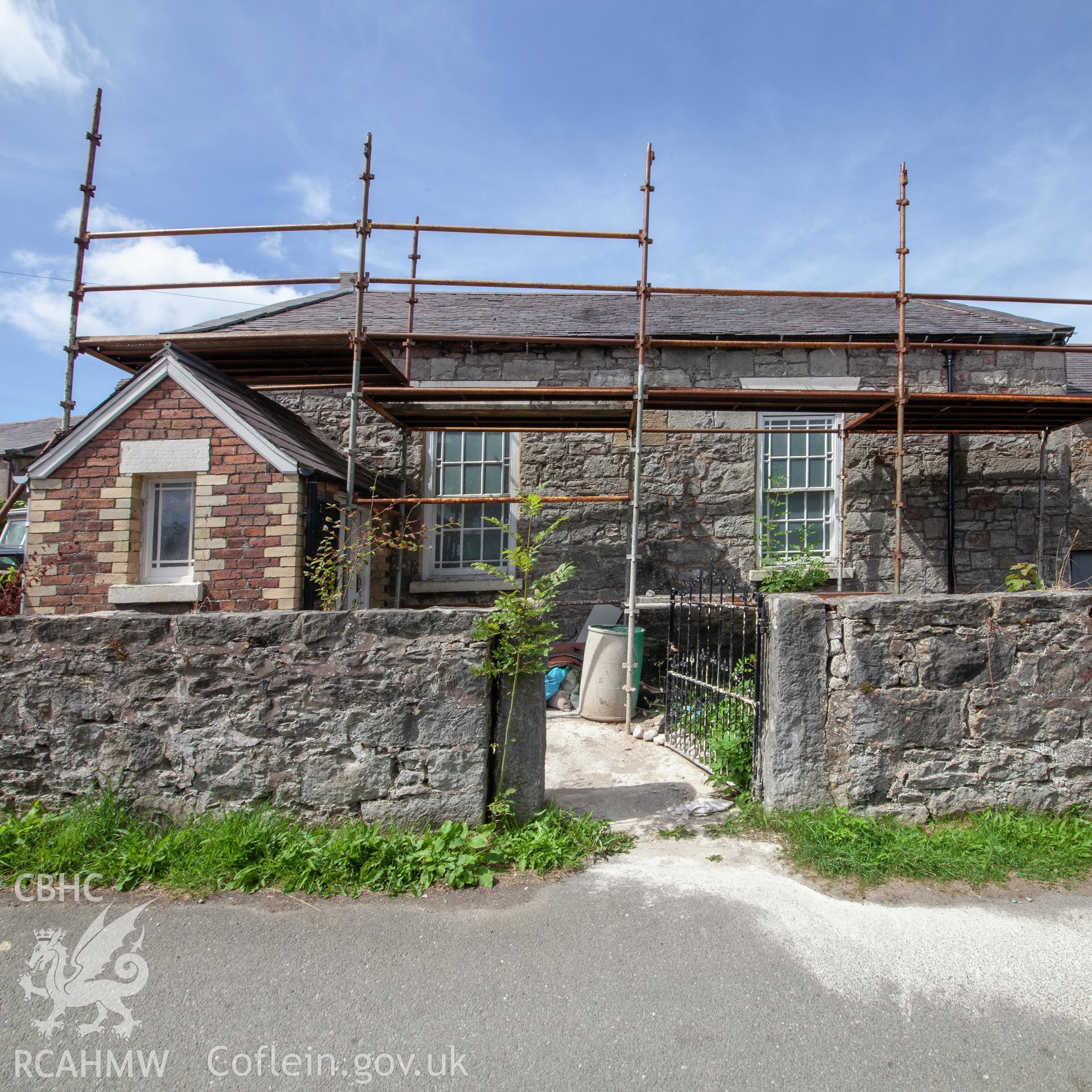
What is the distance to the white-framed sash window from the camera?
8.89 m

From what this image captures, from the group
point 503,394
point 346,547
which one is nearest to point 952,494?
point 503,394

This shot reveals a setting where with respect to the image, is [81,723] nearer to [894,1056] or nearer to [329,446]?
[894,1056]

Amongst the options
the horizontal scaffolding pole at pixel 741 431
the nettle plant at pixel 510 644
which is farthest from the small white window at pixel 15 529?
the nettle plant at pixel 510 644

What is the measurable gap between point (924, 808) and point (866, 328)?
6900mm

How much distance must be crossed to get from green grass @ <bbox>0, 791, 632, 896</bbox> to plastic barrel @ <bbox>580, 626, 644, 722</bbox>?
2.74m

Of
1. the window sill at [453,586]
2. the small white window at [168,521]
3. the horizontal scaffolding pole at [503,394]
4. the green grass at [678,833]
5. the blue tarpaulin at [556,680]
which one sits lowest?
the green grass at [678,833]

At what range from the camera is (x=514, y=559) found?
156 inches

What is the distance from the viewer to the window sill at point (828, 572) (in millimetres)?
8484

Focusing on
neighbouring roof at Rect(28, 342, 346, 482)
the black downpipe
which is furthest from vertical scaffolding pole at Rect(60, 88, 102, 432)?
the black downpipe

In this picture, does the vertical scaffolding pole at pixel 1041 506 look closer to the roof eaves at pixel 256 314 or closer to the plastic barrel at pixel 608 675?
the plastic barrel at pixel 608 675

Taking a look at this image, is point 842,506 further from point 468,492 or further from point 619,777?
point 619,777

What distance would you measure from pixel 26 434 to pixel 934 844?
18613 mm

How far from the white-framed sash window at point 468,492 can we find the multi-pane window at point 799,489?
333 cm

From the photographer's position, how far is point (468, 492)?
355 inches
